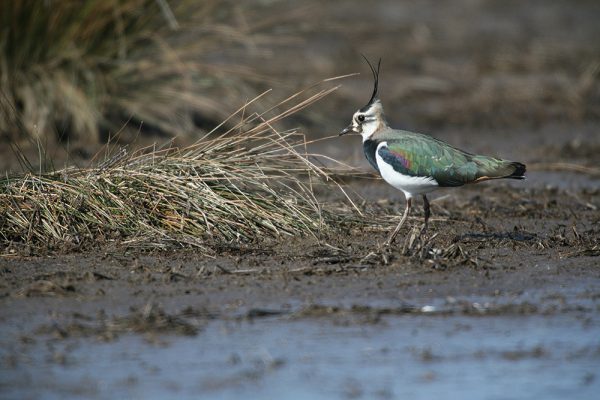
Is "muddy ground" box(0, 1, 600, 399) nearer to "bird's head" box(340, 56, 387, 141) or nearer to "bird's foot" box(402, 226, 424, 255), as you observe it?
"bird's foot" box(402, 226, 424, 255)

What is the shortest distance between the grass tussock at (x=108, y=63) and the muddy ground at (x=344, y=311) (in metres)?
2.32

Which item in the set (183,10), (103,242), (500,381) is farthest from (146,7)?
(500,381)

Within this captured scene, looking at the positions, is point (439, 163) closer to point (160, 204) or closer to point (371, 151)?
point (371, 151)

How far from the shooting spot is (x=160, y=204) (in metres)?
7.25

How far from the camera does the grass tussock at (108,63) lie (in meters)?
10.3

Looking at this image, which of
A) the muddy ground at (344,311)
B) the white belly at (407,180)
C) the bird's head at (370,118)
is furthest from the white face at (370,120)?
the muddy ground at (344,311)

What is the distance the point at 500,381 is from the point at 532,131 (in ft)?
27.0

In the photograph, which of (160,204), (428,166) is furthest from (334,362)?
(160,204)

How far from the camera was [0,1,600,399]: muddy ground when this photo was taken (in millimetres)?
5066

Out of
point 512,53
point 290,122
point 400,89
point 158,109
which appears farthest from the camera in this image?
point 512,53

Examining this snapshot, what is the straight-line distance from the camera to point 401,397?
4.93 m

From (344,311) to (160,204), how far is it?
73.6 inches

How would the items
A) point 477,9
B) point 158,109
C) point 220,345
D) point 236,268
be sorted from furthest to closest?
point 477,9 < point 158,109 < point 236,268 < point 220,345

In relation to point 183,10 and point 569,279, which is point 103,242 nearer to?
point 569,279
